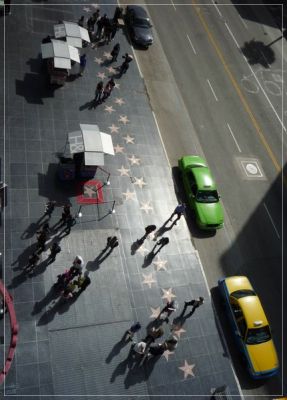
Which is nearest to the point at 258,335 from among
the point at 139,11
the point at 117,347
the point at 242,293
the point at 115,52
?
the point at 242,293

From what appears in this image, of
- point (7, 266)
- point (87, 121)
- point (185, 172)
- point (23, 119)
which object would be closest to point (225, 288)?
point (185, 172)

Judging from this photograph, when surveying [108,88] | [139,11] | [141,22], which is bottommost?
[108,88]

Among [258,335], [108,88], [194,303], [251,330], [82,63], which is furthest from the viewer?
[82,63]

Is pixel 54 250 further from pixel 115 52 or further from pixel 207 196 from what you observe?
pixel 115 52

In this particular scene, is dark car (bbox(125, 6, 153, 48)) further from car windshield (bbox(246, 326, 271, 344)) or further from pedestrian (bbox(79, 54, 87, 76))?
car windshield (bbox(246, 326, 271, 344))

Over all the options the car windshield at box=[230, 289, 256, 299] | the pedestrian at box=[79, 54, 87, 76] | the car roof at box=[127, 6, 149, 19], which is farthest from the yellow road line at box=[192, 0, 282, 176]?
the pedestrian at box=[79, 54, 87, 76]

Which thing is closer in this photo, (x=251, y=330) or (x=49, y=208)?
(x=251, y=330)

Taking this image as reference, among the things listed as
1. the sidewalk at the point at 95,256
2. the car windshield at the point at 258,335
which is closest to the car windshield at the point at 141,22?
the sidewalk at the point at 95,256

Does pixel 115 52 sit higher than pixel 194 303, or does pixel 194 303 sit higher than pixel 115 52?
pixel 115 52
